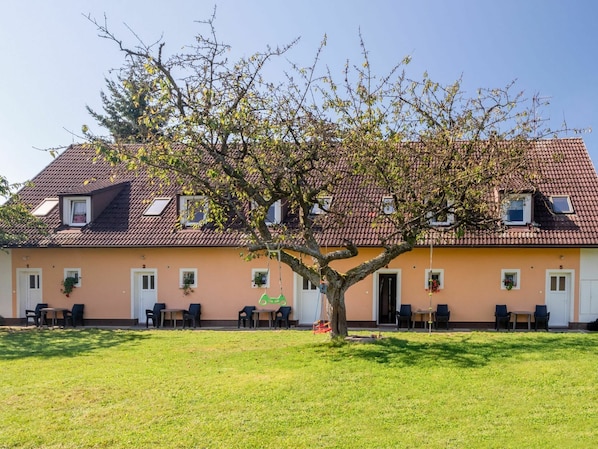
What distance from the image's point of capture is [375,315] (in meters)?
18.5

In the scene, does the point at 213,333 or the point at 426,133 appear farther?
the point at 213,333

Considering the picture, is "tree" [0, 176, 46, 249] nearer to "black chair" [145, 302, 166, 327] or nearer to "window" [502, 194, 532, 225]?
"black chair" [145, 302, 166, 327]

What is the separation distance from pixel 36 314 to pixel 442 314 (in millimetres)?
14873

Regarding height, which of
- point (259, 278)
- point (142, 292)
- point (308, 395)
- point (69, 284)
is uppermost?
point (259, 278)

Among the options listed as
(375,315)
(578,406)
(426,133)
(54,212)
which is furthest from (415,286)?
(54,212)

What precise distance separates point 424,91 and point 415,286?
26.3 ft

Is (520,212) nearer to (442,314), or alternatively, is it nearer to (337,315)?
(442,314)

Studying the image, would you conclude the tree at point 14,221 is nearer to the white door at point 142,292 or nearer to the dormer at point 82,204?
the dormer at point 82,204

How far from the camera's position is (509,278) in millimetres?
17953

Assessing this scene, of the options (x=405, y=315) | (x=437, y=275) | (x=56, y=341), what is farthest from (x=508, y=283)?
(x=56, y=341)

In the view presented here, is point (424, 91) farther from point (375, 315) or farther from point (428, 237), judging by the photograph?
point (375, 315)

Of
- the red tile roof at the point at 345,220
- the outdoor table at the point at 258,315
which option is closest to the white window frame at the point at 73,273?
the red tile roof at the point at 345,220

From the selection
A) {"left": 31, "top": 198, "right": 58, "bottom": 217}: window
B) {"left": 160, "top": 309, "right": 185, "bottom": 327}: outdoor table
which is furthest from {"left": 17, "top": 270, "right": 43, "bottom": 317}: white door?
{"left": 160, "top": 309, "right": 185, "bottom": 327}: outdoor table

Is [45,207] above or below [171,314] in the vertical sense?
above
